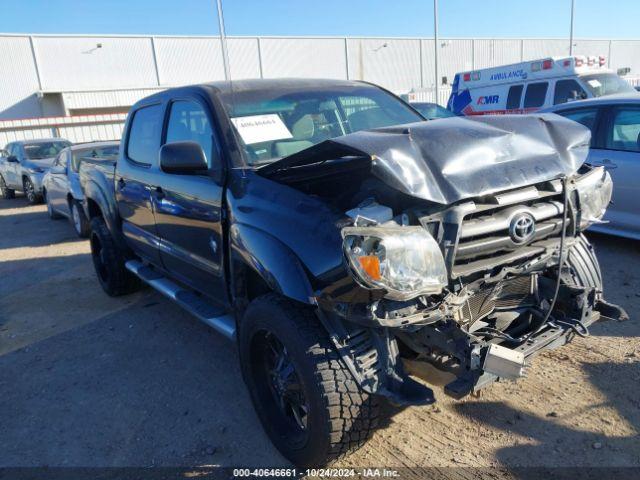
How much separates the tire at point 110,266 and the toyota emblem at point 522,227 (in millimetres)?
4128

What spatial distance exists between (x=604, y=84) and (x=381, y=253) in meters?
10.7

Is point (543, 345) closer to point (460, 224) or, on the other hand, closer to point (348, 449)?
point (460, 224)

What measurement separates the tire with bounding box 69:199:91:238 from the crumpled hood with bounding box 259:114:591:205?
6.84 metres

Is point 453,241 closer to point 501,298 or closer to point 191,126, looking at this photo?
point 501,298

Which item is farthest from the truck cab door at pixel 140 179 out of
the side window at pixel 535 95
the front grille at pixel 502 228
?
the side window at pixel 535 95

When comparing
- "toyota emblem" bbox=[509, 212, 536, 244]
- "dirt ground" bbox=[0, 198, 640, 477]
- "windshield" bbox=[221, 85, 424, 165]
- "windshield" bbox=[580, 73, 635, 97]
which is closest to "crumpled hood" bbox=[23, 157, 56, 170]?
"dirt ground" bbox=[0, 198, 640, 477]

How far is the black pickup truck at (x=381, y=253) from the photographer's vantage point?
82.7 inches

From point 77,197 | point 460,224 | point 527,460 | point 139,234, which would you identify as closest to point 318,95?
point 460,224

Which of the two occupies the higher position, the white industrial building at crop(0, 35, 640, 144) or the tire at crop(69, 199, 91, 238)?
the white industrial building at crop(0, 35, 640, 144)

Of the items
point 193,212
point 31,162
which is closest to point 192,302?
point 193,212

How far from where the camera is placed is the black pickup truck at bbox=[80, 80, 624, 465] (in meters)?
2.10

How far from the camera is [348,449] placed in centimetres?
237

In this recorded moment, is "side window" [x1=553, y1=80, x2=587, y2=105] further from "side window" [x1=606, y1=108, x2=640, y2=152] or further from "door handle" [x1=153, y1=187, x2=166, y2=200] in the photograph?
"door handle" [x1=153, y1=187, x2=166, y2=200]

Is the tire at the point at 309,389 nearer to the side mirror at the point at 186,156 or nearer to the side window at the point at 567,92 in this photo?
the side mirror at the point at 186,156
